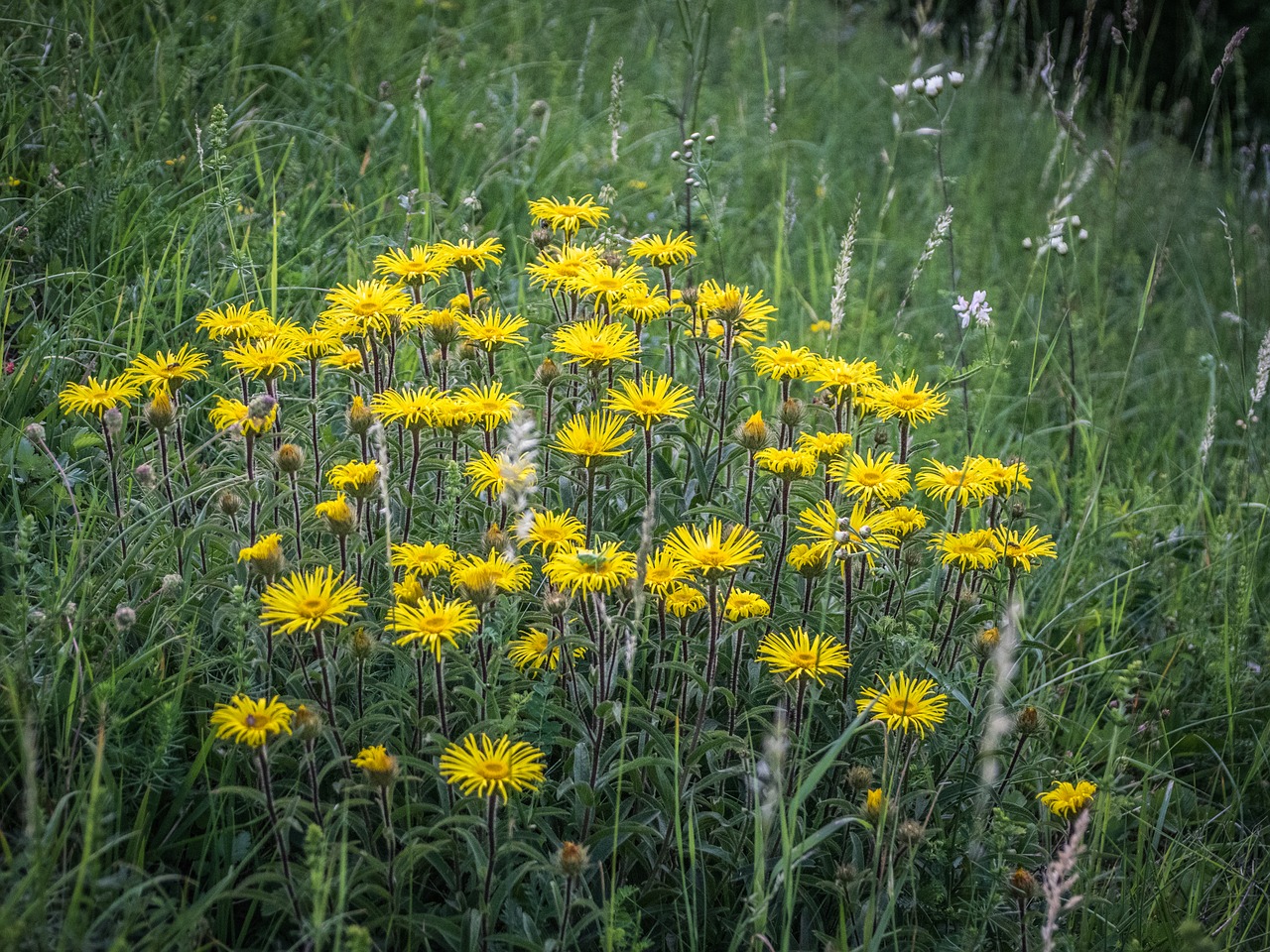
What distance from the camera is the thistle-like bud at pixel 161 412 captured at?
180 centimetres

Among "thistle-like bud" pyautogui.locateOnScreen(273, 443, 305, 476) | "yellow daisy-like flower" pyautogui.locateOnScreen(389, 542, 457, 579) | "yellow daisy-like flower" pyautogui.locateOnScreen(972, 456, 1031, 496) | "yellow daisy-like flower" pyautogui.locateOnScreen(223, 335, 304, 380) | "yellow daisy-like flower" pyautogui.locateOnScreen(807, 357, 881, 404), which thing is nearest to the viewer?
"yellow daisy-like flower" pyautogui.locateOnScreen(389, 542, 457, 579)

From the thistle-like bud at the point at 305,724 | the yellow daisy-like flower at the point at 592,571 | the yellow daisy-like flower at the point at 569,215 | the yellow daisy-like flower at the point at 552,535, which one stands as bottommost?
the thistle-like bud at the point at 305,724

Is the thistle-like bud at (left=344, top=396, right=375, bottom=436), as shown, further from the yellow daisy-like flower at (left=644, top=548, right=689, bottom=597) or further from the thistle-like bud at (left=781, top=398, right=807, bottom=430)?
the thistle-like bud at (left=781, top=398, right=807, bottom=430)

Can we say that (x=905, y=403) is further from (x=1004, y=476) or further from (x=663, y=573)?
(x=663, y=573)

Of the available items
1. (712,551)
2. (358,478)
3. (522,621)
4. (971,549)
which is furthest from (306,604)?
(971,549)

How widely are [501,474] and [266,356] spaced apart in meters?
0.57

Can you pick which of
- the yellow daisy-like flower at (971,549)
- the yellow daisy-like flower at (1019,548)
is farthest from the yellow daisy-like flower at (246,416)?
the yellow daisy-like flower at (1019,548)

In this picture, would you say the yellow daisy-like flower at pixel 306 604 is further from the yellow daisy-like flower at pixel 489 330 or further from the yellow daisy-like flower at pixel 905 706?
the yellow daisy-like flower at pixel 905 706

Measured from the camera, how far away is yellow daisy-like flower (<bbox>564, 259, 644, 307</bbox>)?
2.08 meters

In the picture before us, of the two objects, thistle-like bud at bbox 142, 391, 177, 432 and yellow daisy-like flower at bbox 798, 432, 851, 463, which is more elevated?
thistle-like bud at bbox 142, 391, 177, 432

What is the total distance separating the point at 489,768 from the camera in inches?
56.9

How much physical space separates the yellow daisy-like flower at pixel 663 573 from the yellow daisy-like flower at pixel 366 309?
0.71m

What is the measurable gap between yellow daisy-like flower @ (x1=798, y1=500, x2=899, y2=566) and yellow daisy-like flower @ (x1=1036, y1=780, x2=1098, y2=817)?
0.52 m

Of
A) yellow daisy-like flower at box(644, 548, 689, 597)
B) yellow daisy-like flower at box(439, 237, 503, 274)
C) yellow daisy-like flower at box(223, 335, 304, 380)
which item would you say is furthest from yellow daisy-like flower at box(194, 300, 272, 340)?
yellow daisy-like flower at box(644, 548, 689, 597)
